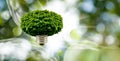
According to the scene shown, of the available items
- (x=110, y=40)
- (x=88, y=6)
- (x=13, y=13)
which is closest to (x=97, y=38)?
(x=110, y=40)

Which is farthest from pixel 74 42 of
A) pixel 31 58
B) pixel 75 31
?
pixel 31 58

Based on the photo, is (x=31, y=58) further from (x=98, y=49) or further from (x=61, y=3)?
(x=61, y=3)

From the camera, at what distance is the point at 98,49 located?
2.14 meters

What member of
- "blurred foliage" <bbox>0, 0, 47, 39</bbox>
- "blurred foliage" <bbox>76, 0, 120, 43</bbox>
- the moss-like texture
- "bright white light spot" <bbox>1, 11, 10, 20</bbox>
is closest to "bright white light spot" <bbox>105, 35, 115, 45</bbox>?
"blurred foliage" <bbox>76, 0, 120, 43</bbox>

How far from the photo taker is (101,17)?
7.90 feet

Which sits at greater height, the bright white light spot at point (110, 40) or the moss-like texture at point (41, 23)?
the moss-like texture at point (41, 23)

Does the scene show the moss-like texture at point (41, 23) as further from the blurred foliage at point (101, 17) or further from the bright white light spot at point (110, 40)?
the bright white light spot at point (110, 40)

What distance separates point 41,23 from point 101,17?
72 cm

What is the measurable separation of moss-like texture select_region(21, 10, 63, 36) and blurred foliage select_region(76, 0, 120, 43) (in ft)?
1.33

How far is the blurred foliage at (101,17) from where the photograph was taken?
234 centimetres

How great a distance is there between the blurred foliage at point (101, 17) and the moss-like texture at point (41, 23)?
41 centimetres

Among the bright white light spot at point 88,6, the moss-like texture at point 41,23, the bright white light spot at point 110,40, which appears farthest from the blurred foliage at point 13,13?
the bright white light spot at point 110,40

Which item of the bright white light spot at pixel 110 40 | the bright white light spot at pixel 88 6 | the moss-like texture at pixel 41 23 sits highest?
the bright white light spot at pixel 88 6

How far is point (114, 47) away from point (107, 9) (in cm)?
41
